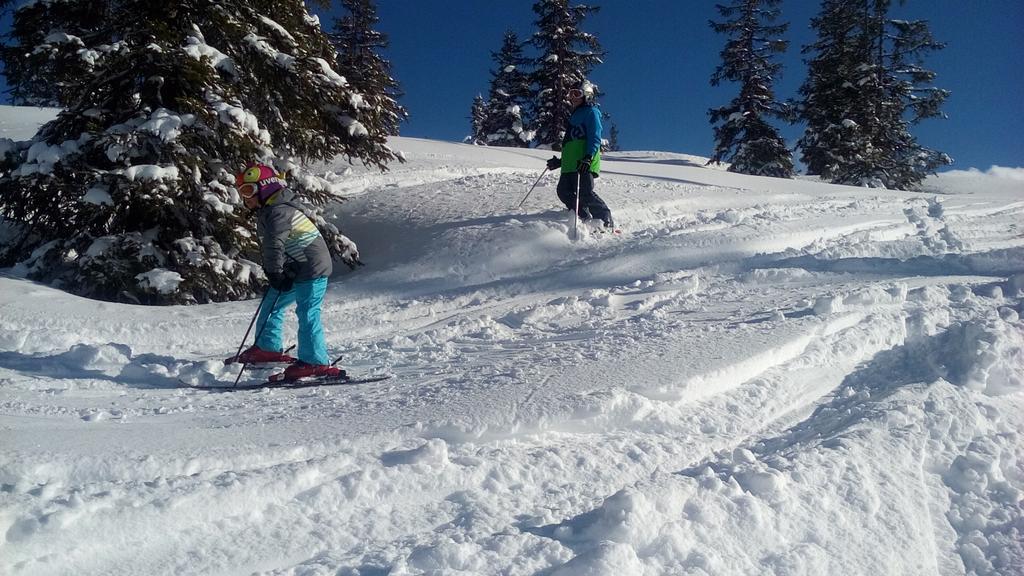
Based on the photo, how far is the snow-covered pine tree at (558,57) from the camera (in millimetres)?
27719

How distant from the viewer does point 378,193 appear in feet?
38.7

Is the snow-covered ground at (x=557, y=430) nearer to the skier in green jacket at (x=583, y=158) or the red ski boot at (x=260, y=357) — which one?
the red ski boot at (x=260, y=357)

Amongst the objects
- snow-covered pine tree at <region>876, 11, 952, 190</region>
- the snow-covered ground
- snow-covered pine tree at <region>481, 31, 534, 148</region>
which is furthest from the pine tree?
the snow-covered ground

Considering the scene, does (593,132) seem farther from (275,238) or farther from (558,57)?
(558,57)

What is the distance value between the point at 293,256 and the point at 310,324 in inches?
21.7

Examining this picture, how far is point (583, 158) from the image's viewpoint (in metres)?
8.87

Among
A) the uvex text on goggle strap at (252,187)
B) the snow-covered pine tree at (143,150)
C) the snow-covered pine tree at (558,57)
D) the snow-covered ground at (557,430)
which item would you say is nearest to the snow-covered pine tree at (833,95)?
the snow-covered pine tree at (558,57)

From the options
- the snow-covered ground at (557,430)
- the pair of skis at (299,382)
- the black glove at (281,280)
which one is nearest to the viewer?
the snow-covered ground at (557,430)

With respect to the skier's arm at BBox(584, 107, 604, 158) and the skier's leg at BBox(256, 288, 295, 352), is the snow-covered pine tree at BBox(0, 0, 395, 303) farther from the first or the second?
the skier's arm at BBox(584, 107, 604, 158)

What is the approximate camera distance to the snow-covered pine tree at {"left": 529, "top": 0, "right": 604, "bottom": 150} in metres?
27.7

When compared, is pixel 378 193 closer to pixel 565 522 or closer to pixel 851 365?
pixel 851 365

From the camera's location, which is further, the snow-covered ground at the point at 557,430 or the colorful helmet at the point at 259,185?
the colorful helmet at the point at 259,185

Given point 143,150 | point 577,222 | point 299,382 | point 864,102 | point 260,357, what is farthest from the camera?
point 864,102

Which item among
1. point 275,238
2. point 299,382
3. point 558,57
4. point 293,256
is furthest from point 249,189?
point 558,57
